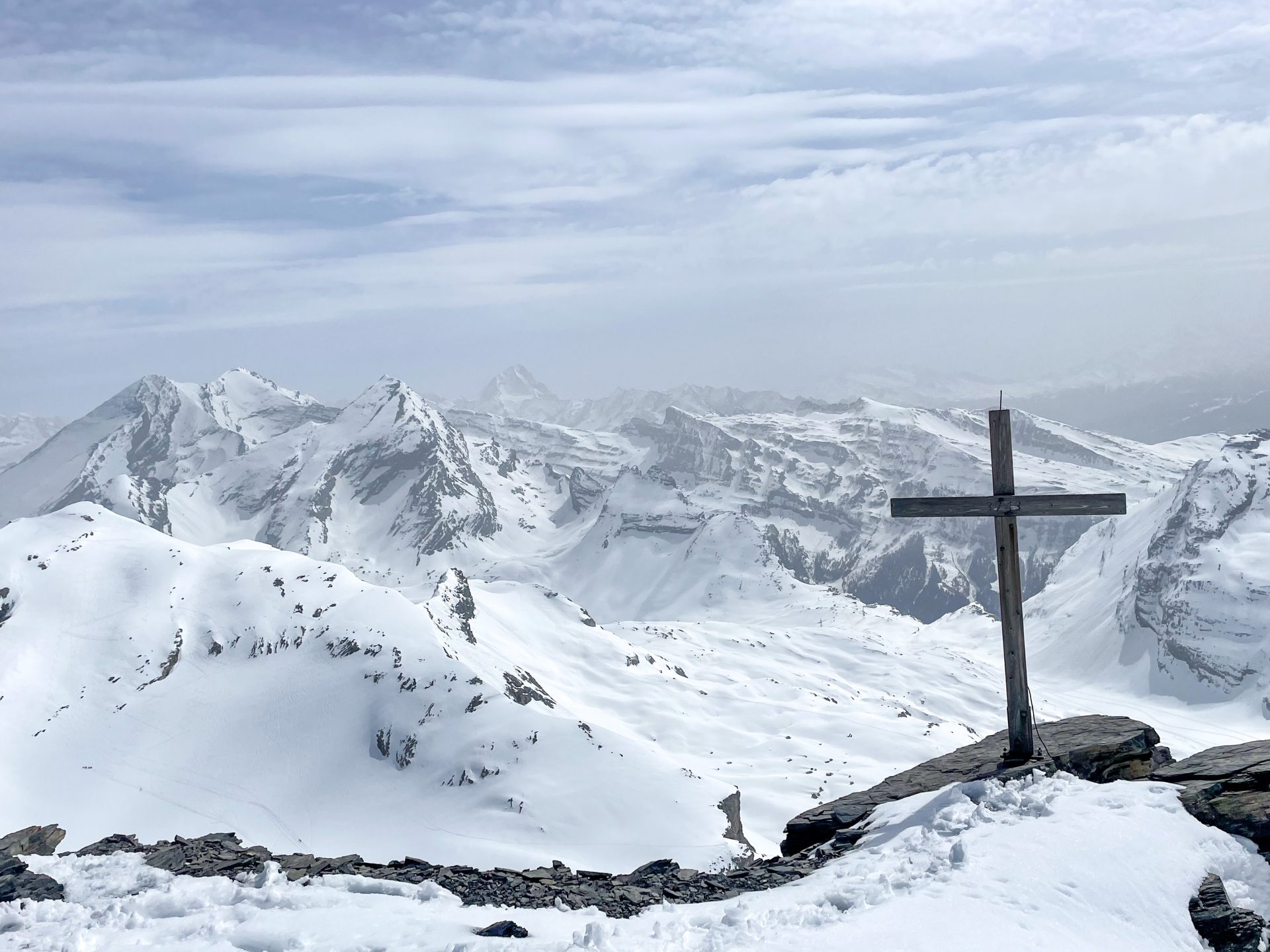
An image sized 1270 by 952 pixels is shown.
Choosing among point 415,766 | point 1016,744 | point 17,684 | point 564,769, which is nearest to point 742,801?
point 564,769

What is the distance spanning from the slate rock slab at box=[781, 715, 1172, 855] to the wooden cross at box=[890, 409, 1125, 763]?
826 mm

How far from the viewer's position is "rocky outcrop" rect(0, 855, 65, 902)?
16.8m

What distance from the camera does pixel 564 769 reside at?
15138 centimetres

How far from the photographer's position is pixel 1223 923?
1332cm

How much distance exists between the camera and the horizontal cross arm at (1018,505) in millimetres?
18547

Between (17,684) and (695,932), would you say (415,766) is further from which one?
(695,932)

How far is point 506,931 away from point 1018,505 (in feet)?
39.8

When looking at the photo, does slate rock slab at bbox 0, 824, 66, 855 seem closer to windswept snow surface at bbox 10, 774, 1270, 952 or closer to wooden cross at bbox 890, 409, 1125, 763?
windswept snow surface at bbox 10, 774, 1270, 952

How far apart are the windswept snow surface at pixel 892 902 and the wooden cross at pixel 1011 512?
1417 millimetres

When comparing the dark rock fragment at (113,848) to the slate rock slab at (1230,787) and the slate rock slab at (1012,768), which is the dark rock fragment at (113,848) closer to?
the slate rock slab at (1012,768)

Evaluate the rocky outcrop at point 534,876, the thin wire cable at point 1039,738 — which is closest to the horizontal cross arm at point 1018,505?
the thin wire cable at point 1039,738

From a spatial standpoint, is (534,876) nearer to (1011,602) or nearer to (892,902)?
(892,902)

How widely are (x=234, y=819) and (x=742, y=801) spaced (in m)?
93.5

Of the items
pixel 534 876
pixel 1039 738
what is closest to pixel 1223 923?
pixel 1039 738
